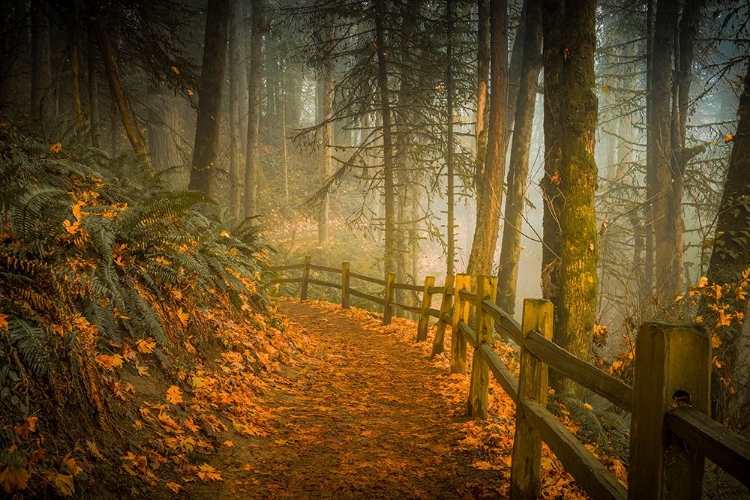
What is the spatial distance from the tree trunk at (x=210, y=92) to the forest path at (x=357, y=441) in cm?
479

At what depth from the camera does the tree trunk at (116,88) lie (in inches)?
336

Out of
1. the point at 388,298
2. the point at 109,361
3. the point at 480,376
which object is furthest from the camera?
the point at 388,298

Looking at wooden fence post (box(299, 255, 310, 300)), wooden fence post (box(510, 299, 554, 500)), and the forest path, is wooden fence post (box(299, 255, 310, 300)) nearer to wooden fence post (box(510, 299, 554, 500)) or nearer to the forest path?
the forest path

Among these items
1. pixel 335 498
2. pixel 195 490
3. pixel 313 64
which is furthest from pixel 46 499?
pixel 313 64

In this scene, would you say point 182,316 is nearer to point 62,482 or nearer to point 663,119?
point 62,482

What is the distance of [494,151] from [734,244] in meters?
4.75

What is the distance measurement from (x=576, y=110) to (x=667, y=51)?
1023 centimetres

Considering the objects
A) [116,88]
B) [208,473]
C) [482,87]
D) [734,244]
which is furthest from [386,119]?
[208,473]

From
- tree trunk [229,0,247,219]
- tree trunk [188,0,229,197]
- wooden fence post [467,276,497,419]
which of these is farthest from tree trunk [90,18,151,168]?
tree trunk [229,0,247,219]

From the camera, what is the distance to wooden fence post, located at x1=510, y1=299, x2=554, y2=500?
3.26m

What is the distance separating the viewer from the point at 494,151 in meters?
10.1

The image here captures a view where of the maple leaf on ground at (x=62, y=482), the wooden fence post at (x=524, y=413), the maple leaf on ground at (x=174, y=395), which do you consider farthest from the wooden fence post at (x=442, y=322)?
the maple leaf on ground at (x=62, y=482)

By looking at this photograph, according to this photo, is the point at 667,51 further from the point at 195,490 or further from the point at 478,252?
the point at 195,490

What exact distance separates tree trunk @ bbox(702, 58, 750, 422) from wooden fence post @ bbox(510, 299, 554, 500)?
457 cm
